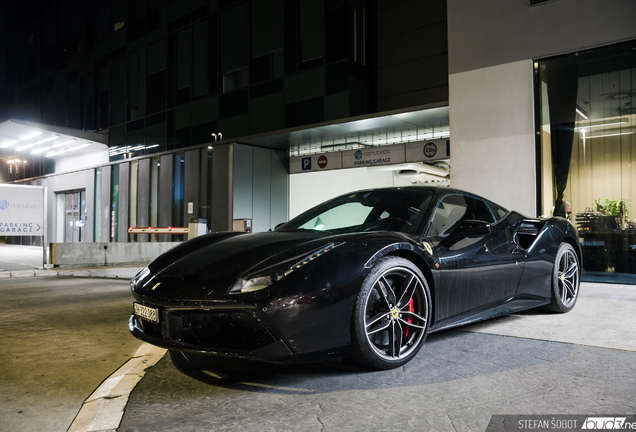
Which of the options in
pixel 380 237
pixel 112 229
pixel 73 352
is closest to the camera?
pixel 380 237

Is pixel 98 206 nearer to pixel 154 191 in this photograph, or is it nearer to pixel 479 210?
pixel 154 191

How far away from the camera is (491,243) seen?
386cm

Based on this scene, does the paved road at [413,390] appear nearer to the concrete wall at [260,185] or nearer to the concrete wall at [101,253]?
the concrete wall at [101,253]

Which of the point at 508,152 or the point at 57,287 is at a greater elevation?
the point at 508,152

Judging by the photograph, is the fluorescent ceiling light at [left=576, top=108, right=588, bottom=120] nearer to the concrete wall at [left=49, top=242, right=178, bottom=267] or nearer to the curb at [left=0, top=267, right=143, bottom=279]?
the curb at [left=0, top=267, right=143, bottom=279]

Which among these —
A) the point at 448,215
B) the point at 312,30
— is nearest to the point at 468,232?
the point at 448,215

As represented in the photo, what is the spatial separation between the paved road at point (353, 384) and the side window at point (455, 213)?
87 centimetres

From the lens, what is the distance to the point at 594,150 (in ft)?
26.9

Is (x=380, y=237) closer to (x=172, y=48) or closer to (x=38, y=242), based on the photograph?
(x=172, y=48)

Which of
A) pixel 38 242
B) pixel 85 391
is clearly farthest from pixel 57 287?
pixel 38 242

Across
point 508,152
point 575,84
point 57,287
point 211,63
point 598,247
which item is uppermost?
point 211,63

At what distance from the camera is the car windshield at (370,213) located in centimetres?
358

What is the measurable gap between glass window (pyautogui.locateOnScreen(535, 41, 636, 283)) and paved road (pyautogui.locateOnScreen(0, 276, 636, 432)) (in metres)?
4.20

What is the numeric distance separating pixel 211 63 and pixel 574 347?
17192 millimetres
